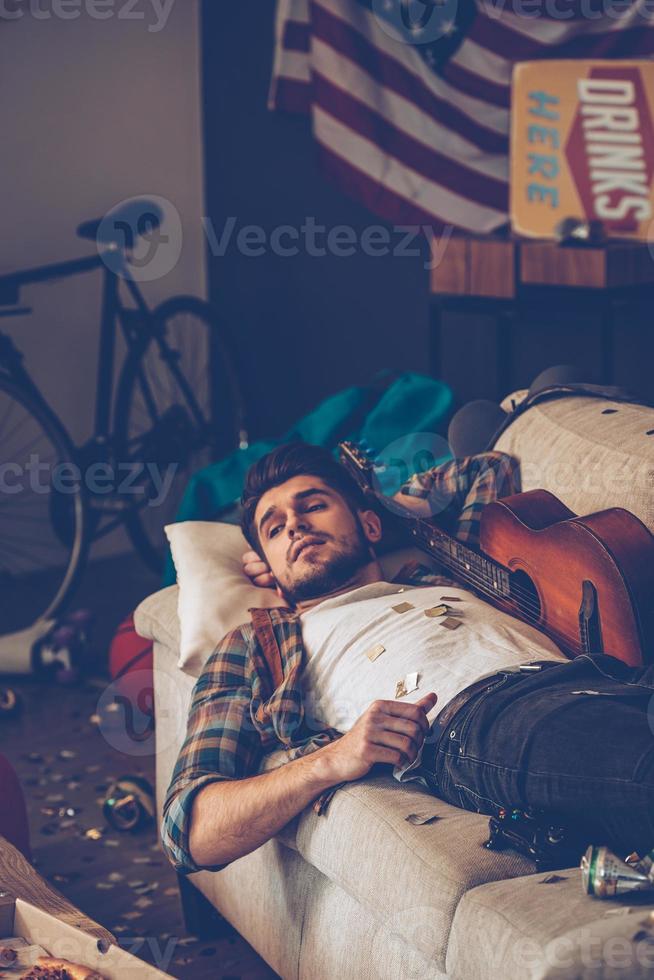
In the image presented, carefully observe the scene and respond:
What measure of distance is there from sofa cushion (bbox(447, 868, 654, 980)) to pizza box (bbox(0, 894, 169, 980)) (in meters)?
0.34

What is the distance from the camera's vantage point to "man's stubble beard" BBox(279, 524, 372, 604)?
6.81 feet

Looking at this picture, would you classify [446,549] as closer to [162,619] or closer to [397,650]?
[397,650]

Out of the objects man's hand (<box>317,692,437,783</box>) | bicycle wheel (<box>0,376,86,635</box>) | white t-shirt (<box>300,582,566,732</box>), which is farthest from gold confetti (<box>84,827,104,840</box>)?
bicycle wheel (<box>0,376,86,635</box>)

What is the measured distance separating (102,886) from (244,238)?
2.65m

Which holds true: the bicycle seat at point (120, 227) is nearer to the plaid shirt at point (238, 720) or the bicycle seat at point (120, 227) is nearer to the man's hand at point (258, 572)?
the man's hand at point (258, 572)

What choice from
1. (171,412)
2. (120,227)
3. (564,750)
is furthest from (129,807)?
(120,227)

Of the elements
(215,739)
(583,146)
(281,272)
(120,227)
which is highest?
(583,146)

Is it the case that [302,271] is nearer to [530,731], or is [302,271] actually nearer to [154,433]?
[154,433]

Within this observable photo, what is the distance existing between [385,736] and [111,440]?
2.27m

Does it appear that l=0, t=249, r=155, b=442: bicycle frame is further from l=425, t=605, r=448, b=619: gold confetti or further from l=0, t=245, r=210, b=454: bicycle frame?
l=425, t=605, r=448, b=619: gold confetti

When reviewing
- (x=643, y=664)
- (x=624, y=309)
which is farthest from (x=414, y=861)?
(x=624, y=309)

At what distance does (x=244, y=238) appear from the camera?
4.44 meters

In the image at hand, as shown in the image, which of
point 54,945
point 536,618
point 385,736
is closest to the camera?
point 54,945

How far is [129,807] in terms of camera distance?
254 centimetres
